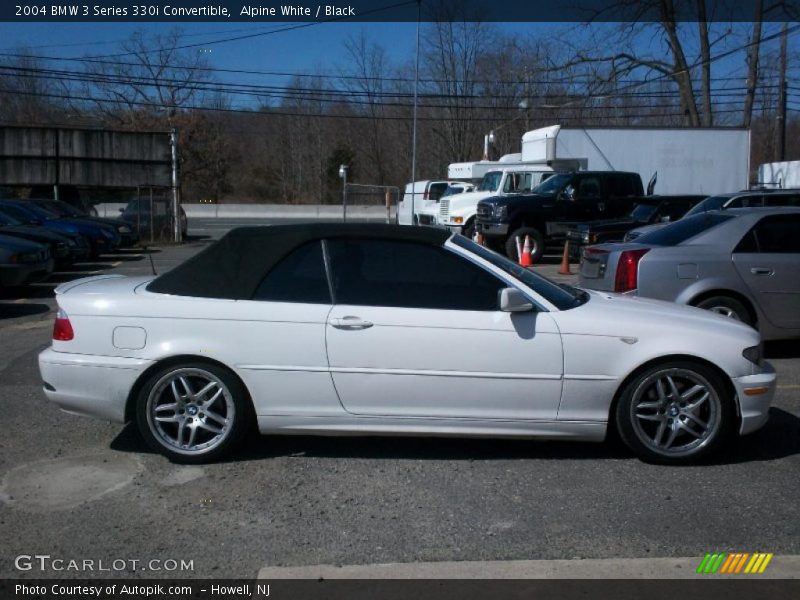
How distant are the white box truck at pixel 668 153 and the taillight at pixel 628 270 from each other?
47.9ft

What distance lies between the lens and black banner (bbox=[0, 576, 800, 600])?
3.61 m

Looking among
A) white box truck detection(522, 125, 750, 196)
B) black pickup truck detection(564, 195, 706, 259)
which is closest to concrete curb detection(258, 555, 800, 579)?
black pickup truck detection(564, 195, 706, 259)

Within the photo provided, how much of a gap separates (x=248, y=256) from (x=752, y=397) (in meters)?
3.26

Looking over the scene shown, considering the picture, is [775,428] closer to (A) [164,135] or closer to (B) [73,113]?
(A) [164,135]

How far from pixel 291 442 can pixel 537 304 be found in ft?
6.27

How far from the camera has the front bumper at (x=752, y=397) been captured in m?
5.17

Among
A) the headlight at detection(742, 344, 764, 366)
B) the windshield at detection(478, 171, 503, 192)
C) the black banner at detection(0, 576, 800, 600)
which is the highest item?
the windshield at detection(478, 171, 503, 192)

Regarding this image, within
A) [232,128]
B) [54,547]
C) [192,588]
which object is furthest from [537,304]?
[232,128]

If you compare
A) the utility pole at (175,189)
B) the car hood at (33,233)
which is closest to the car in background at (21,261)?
the car hood at (33,233)

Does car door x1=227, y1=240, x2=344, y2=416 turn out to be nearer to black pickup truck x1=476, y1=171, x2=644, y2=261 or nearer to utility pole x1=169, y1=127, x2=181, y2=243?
black pickup truck x1=476, y1=171, x2=644, y2=261

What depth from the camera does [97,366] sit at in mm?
5160

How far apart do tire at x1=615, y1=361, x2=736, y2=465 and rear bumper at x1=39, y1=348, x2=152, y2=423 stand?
9.74 feet

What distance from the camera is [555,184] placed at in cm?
1884

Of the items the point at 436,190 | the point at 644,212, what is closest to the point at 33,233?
the point at 644,212
